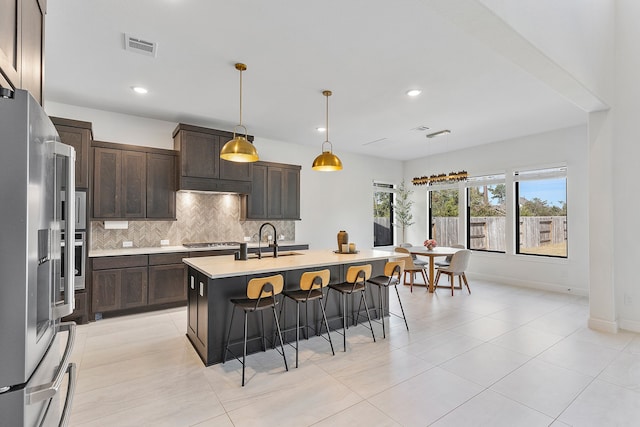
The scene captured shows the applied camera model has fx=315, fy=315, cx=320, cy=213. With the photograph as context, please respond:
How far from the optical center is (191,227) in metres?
5.44

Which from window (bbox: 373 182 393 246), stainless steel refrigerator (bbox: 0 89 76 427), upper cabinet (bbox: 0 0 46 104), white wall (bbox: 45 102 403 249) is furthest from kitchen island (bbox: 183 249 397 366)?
window (bbox: 373 182 393 246)

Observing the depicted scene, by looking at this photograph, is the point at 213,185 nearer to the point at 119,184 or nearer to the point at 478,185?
the point at 119,184

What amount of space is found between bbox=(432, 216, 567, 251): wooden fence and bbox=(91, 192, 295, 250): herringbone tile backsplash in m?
4.62

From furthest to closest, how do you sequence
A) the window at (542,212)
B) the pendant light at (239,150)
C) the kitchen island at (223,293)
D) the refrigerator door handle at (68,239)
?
the window at (542,212), the pendant light at (239,150), the kitchen island at (223,293), the refrigerator door handle at (68,239)

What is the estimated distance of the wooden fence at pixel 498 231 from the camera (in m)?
6.00

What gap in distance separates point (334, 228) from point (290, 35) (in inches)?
195

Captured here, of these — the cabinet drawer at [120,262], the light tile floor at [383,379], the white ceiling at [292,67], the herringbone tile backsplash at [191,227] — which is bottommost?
the light tile floor at [383,379]

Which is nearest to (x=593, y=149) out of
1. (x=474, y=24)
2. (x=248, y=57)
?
(x=474, y=24)

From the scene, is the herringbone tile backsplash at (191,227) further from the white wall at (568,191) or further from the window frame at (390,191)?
the white wall at (568,191)

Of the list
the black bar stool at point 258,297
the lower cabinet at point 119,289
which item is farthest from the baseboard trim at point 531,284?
the lower cabinet at point 119,289

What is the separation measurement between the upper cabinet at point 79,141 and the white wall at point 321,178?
0.62 meters

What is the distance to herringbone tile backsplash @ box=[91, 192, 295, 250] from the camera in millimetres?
4773

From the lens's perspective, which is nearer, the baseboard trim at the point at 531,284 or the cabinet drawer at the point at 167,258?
the cabinet drawer at the point at 167,258

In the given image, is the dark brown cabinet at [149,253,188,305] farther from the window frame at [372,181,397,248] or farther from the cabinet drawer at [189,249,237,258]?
the window frame at [372,181,397,248]
